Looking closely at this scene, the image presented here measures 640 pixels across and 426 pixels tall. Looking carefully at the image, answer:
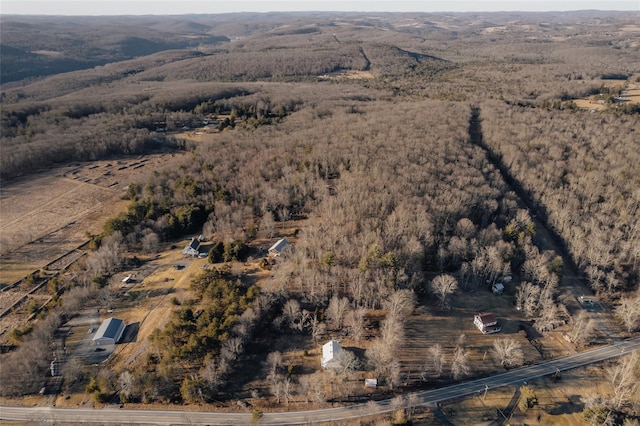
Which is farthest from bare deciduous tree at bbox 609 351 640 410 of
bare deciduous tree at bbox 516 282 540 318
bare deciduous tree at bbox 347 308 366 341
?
bare deciduous tree at bbox 347 308 366 341

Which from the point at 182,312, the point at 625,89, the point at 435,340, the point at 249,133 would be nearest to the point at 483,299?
the point at 435,340

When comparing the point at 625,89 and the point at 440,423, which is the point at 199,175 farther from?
the point at 625,89

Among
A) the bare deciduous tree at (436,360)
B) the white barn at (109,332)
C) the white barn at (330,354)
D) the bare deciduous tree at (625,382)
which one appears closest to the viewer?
the bare deciduous tree at (625,382)

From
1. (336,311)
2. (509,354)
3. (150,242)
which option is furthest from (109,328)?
(509,354)

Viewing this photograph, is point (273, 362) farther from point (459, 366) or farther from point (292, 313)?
point (459, 366)

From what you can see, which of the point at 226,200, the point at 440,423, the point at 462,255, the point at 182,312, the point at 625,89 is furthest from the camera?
the point at 625,89

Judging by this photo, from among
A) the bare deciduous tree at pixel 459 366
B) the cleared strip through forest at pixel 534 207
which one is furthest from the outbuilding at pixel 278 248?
the cleared strip through forest at pixel 534 207

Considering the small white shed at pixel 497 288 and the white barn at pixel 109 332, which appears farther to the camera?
the small white shed at pixel 497 288

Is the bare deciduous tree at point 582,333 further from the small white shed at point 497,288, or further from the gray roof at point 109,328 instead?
the gray roof at point 109,328
